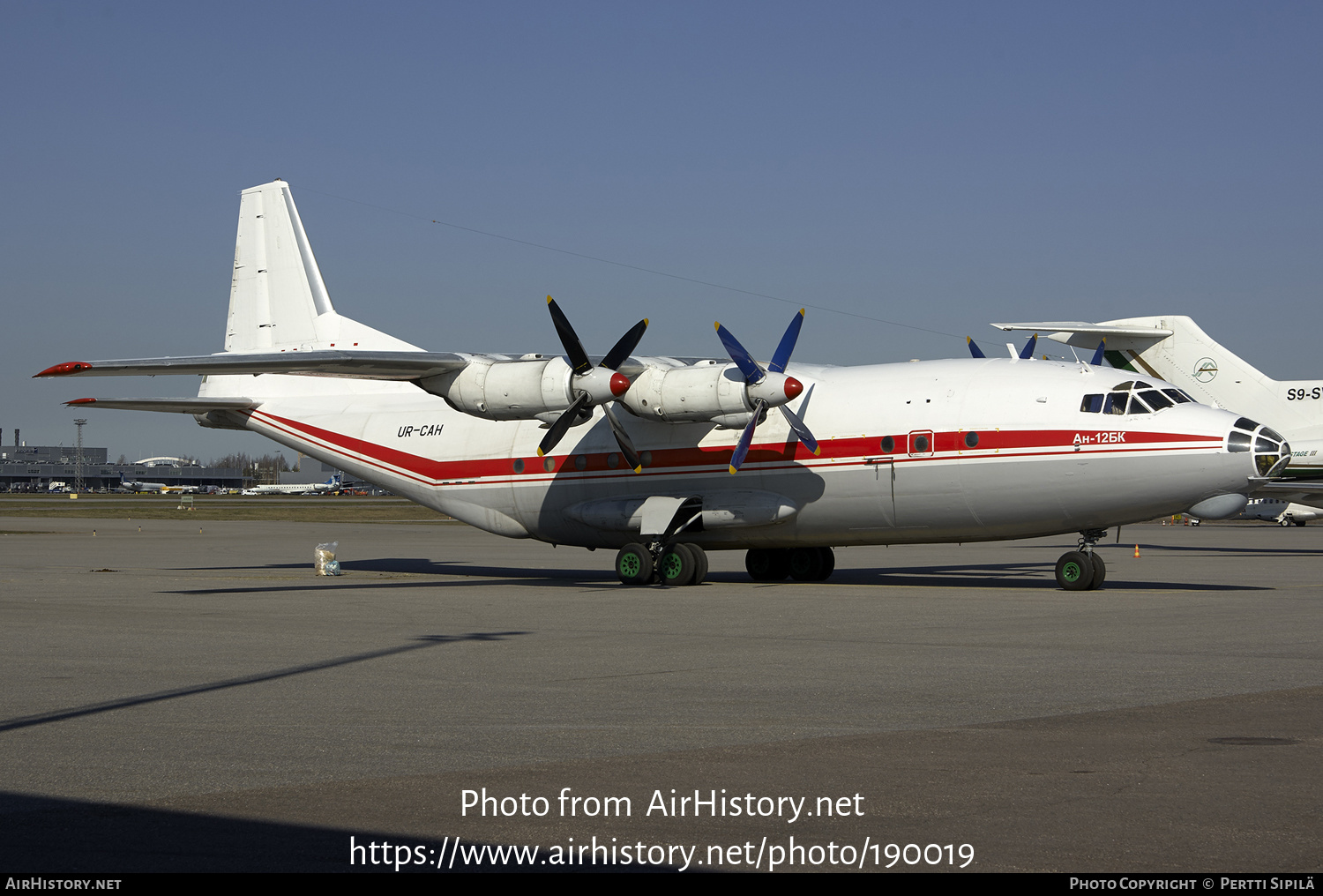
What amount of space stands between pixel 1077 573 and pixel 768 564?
7350 millimetres

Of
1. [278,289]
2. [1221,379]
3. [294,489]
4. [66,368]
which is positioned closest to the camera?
[66,368]

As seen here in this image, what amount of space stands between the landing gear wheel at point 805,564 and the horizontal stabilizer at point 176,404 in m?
14.7

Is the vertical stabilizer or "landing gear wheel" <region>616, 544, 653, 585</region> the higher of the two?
the vertical stabilizer

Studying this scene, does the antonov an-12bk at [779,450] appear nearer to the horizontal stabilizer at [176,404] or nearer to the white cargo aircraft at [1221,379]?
the horizontal stabilizer at [176,404]

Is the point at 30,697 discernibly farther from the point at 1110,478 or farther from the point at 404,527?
the point at 404,527

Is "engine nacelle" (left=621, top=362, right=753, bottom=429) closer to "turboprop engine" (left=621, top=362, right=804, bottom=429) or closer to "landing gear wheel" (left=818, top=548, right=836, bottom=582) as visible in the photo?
"turboprop engine" (left=621, top=362, right=804, bottom=429)

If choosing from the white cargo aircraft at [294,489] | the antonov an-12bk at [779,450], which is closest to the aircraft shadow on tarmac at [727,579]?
the antonov an-12bk at [779,450]

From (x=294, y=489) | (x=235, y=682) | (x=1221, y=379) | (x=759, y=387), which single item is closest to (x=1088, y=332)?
(x=1221, y=379)

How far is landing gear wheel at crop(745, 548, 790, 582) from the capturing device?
28.0 metres

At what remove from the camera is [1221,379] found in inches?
1502

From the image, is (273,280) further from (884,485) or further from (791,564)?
(884,485)

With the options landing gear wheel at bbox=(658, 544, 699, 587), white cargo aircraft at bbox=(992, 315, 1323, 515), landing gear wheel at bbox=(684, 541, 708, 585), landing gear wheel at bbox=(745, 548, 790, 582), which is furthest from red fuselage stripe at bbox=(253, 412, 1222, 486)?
white cargo aircraft at bbox=(992, 315, 1323, 515)

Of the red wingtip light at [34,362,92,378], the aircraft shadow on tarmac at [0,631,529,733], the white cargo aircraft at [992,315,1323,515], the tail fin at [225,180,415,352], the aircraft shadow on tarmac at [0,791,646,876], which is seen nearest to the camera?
the aircraft shadow on tarmac at [0,791,646,876]

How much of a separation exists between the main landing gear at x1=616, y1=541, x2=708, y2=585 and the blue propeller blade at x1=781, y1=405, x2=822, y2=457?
321 cm
